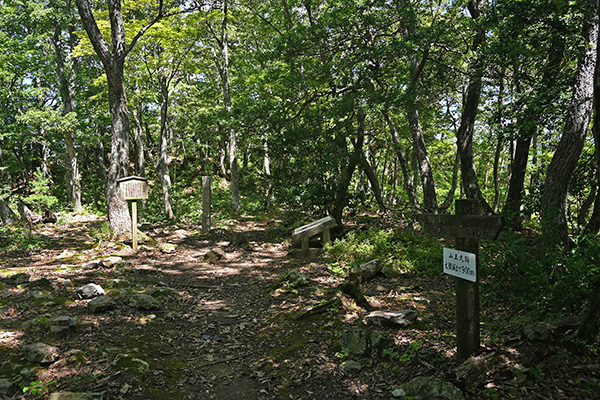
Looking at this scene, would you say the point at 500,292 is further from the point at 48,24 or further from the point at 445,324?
the point at 48,24

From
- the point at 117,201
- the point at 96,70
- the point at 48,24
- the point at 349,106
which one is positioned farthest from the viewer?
the point at 96,70

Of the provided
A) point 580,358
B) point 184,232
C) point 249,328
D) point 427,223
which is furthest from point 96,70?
point 580,358

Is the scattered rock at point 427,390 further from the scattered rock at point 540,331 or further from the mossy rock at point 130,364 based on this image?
the mossy rock at point 130,364

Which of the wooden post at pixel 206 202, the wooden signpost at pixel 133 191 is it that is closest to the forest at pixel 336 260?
the wooden signpost at pixel 133 191

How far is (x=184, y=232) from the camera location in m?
14.3

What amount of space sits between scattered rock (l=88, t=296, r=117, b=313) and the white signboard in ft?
16.5

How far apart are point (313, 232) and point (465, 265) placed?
22.1 ft

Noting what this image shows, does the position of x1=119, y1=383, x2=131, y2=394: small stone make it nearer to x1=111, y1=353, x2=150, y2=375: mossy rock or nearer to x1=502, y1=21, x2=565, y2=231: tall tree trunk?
x1=111, y1=353, x2=150, y2=375: mossy rock

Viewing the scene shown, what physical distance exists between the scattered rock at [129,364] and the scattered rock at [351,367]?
2267mm

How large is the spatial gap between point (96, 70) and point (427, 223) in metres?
26.9

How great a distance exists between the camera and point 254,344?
16.1 ft

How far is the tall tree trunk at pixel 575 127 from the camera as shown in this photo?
5969mm

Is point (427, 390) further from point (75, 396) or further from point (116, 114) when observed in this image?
point (116, 114)

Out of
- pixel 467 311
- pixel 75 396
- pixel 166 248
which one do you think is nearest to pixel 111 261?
pixel 166 248
